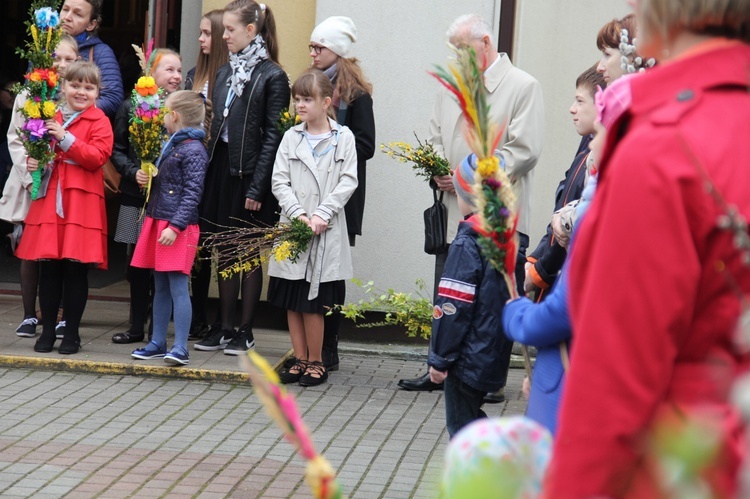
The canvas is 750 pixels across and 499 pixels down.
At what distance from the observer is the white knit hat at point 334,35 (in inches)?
297

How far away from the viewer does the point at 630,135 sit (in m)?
1.82

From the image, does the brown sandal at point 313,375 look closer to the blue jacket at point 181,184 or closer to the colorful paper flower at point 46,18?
the blue jacket at point 181,184

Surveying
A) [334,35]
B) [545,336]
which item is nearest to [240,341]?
[334,35]

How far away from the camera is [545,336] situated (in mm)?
3258

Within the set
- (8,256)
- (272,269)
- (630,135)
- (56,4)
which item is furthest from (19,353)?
(630,135)

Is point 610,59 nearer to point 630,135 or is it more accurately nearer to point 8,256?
point 630,135

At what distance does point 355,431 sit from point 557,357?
3048 mm

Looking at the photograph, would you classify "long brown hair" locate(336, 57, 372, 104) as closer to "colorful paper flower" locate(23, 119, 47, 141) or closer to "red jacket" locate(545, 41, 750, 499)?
"colorful paper flower" locate(23, 119, 47, 141)

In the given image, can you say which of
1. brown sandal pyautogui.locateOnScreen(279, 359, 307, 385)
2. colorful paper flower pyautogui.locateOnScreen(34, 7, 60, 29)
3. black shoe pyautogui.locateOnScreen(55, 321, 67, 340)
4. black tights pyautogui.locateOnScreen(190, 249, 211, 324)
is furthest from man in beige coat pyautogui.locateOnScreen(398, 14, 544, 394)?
black shoe pyautogui.locateOnScreen(55, 321, 67, 340)

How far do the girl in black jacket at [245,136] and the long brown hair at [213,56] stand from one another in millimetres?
189

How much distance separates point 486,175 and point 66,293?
5.05 meters

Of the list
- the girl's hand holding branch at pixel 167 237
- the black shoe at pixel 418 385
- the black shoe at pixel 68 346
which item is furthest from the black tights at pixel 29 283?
the black shoe at pixel 418 385

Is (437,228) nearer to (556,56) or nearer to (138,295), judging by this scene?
(556,56)

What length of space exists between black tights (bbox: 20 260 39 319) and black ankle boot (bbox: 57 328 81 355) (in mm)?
718
